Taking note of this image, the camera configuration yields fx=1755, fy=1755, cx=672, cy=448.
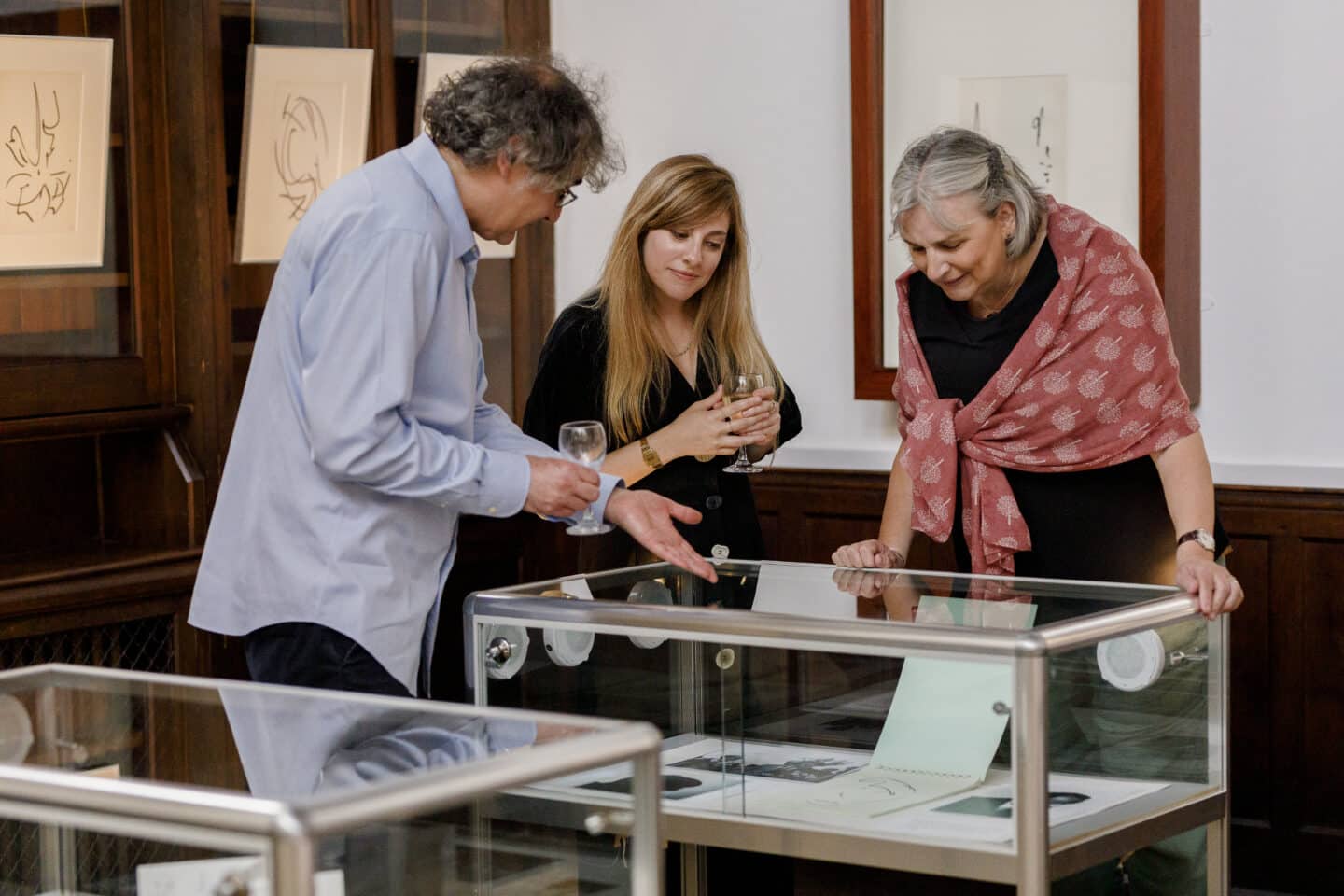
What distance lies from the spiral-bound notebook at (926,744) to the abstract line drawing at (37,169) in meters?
2.13

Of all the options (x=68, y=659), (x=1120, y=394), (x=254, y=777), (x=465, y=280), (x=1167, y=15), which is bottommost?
(x=68, y=659)

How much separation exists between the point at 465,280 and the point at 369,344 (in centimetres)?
29

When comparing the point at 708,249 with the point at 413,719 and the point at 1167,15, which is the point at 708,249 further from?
the point at 413,719

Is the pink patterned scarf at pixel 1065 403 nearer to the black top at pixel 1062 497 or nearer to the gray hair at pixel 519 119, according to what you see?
the black top at pixel 1062 497

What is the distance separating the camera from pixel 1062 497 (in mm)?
3068

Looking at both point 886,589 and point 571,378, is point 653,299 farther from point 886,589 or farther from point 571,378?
point 886,589

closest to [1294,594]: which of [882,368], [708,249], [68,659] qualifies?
[882,368]

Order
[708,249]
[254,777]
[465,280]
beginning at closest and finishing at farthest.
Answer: [254,777]
[465,280]
[708,249]

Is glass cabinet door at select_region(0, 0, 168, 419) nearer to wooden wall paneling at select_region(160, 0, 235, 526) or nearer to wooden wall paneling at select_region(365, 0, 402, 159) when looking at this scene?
wooden wall paneling at select_region(160, 0, 235, 526)

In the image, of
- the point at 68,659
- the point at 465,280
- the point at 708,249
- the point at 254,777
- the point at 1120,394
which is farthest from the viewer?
the point at 68,659

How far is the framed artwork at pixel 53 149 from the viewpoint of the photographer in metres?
3.60

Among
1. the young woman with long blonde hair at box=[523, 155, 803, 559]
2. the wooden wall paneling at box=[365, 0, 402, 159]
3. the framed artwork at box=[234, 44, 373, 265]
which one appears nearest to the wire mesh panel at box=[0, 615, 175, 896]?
the young woman with long blonde hair at box=[523, 155, 803, 559]

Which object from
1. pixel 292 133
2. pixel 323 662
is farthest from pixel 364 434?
pixel 292 133

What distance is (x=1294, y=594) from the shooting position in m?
4.00
